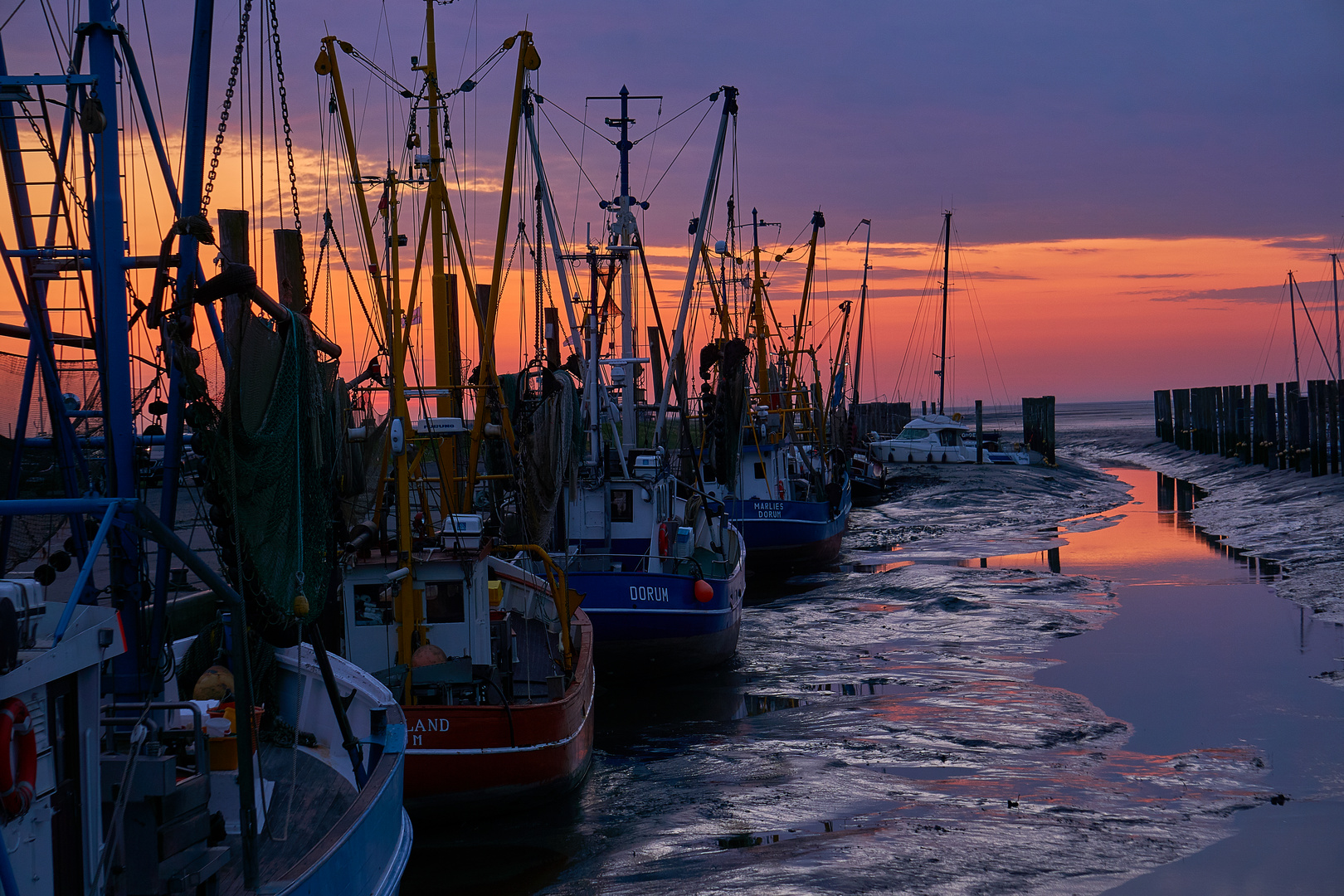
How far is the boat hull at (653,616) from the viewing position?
16484mm

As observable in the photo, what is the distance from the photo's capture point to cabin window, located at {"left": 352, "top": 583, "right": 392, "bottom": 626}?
11414mm

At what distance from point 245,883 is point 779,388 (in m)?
29.9

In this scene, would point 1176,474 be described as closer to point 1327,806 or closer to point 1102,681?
point 1102,681

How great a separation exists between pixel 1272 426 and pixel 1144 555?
22.6 metres

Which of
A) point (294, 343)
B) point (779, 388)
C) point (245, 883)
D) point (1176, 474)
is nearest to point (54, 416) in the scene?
point (294, 343)

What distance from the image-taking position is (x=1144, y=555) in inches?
1185

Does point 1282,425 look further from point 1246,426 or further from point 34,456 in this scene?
point 34,456

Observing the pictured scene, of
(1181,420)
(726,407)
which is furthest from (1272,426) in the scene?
(726,407)

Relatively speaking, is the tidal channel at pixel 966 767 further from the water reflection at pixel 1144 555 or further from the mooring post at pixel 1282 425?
the mooring post at pixel 1282 425

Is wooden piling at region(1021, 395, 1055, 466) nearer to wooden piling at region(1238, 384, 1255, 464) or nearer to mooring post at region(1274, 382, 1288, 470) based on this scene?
wooden piling at region(1238, 384, 1255, 464)

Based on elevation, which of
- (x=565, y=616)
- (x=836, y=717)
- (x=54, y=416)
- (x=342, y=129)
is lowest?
(x=836, y=717)

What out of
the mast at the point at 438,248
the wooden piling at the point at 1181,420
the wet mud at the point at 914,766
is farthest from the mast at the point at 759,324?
the wooden piling at the point at 1181,420

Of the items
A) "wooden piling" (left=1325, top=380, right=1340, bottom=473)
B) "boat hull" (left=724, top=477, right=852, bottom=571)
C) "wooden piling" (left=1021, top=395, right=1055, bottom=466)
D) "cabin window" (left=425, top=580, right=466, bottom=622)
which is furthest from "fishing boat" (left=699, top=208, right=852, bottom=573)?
"wooden piling" (left=1021, top=395, right=1055, bottom=466)

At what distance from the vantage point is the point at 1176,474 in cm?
6069
